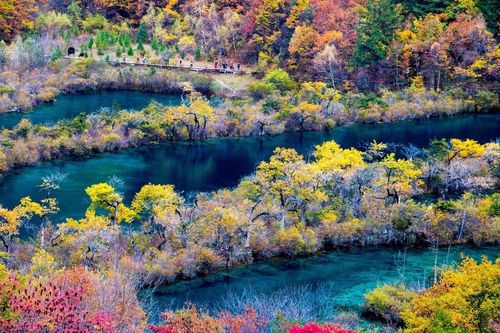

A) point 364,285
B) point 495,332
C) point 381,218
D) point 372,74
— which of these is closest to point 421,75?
point 372,74

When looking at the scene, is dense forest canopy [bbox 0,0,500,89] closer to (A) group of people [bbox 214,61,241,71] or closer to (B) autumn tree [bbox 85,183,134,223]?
(A) group of people [bbox 214,61,241,71]

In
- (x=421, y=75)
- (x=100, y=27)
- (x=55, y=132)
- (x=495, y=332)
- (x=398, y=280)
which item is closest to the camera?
(x=495, y=332)

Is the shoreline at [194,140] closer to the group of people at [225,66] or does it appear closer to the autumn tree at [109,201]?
the autumn tree at [109,201]

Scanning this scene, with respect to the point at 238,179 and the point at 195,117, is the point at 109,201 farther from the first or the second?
the point at 195,117

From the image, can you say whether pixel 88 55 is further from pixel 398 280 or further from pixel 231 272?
pixel 398 280

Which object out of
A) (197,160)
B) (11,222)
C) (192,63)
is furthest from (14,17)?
(11,222)

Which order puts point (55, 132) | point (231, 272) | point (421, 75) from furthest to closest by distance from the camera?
point (421, 75), point (55, 132), point (231, 272)

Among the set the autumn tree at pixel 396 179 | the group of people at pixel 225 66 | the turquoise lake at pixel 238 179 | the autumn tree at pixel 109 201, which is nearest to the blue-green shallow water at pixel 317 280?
the turquoise lake at pixel 238 179
